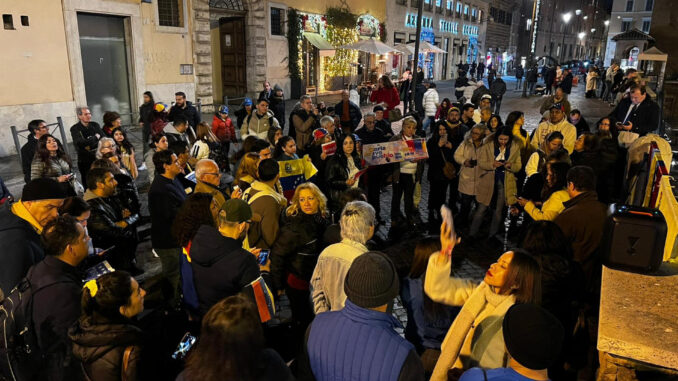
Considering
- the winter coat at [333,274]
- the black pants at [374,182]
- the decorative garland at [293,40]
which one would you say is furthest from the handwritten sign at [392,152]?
the decorative garland at [293,40]

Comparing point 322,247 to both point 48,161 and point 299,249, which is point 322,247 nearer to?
point 299,249

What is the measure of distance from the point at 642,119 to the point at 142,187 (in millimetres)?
9614

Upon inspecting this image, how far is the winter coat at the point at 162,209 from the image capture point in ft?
16.1

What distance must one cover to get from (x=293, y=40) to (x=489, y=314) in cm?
2054

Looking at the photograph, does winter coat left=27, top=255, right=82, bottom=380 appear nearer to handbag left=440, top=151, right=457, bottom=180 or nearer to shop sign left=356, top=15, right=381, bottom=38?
handbag left=440, top=151, right=457, bottom=180

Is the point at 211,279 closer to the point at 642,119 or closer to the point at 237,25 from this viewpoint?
the point at 642,119

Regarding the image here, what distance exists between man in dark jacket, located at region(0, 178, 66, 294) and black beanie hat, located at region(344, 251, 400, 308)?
2661mm

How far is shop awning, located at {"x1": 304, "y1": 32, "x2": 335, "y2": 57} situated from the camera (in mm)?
22667

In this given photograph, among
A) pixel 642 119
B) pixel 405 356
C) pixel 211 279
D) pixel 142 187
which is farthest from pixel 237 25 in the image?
pixel 405 356

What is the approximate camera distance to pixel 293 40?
21.6 m

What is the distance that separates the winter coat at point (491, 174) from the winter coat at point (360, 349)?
494 centimetres

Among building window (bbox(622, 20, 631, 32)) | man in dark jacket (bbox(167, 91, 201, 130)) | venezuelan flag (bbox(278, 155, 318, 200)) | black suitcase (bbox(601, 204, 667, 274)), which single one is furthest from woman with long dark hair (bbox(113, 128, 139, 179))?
building window (bbox(622, 20, 631, 32))

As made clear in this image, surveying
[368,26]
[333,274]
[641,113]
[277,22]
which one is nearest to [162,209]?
[333,274]

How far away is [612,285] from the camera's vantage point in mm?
2707
